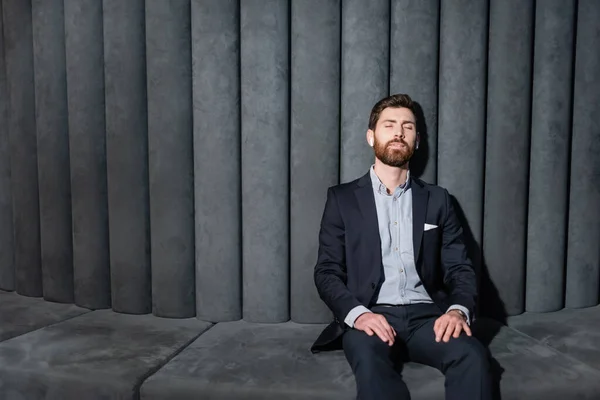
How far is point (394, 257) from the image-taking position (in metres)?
2.08

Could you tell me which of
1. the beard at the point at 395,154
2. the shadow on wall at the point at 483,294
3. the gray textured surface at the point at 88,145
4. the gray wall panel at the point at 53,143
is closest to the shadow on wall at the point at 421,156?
the shadow on wall at the point at 483,294

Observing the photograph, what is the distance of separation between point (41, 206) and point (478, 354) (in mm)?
1913

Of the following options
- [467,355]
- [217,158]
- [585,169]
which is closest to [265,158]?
[217,158]

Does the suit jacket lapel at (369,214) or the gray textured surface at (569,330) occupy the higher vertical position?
the suit jacket lapel at (369,214)

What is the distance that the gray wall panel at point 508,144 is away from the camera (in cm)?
236

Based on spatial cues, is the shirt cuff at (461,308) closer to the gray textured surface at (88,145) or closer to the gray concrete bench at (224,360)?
the gray concrete bench at (224,360)

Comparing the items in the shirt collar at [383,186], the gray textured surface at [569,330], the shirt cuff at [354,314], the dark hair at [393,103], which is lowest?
the gray textured surface at [569,330]

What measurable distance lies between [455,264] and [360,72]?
79 cm

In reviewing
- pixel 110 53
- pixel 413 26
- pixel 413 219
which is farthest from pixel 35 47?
pixel 413 219

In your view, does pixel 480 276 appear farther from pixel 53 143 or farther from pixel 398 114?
pixel 53 143

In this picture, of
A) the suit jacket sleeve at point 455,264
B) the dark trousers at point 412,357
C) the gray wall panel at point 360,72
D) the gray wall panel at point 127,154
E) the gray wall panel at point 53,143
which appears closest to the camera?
the dark trousers at point 412,357

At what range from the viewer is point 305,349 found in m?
2.10

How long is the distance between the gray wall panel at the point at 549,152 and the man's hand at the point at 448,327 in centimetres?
80

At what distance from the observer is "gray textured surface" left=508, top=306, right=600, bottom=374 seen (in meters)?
2.09
